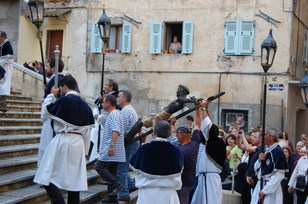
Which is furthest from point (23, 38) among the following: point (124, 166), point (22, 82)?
point (124, 166)

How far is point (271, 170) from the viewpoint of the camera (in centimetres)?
909

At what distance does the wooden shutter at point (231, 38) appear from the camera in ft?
70.5

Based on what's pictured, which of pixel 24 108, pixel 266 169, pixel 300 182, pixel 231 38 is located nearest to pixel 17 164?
pixel 266 169

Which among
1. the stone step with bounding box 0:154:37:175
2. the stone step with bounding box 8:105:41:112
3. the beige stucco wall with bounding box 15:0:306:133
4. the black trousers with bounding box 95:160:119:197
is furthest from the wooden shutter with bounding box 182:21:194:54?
the black trousers with bounding box 95:160:119:197

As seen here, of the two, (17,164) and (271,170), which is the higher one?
(271,170)

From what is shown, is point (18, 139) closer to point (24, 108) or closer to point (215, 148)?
point (24, 108)

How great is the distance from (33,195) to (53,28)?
16.8m

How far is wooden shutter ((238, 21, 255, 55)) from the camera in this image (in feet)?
70.1

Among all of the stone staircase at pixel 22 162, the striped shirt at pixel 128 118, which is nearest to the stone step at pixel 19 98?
the stone staircase at pixel 22 162

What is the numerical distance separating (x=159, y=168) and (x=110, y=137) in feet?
7.88

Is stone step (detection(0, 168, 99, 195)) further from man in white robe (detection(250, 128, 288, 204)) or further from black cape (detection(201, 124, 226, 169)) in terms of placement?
man in white robe (detection(250, 128, 288, 204))

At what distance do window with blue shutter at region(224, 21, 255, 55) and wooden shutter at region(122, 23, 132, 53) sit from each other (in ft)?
13.6

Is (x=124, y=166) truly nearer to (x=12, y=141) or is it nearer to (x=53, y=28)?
(x=12, y=141)

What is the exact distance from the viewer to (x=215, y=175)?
8633 mm
